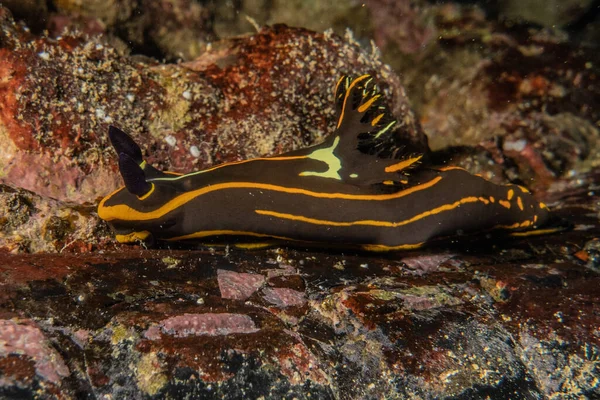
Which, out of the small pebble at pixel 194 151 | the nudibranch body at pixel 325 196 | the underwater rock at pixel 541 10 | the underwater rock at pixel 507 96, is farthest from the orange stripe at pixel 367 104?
the underwater rock at pixel 541 10

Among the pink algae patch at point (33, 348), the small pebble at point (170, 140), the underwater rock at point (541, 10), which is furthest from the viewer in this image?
the underwater rock at point (541, 10)

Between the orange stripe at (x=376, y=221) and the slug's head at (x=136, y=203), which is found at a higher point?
the slug's head at (x=136, y=203)

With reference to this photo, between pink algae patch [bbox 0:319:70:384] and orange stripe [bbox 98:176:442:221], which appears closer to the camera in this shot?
pink algae patch [bbox 0:319:70:384]

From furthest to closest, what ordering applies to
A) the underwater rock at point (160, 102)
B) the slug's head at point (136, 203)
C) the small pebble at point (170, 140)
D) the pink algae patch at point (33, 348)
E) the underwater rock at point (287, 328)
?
1. the small pebble at point (170, 140)
2. the underwater rock at point (160, 102)
3. the slug's head at point (136, 203)
4. the underwater rock at point (287, 328)
5. the pink algae patch at point (33, 348)

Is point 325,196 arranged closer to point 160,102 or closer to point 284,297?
point 284,297

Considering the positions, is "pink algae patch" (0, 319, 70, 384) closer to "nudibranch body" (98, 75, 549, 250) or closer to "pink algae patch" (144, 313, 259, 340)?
"pink algae patch" (144, 313, 259, 340)

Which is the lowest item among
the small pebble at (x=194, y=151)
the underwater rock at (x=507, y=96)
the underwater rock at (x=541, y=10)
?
the small pebble at (x=194, y=151)

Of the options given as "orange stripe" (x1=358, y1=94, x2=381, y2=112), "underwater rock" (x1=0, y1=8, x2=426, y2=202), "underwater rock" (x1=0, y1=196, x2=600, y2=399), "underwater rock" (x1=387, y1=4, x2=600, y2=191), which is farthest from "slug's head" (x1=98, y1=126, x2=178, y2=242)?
"underwater rock" (x1=387, y1=4, x2=600, y2=191)

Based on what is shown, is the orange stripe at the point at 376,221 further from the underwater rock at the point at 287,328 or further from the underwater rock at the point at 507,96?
the underwater rock at the point at 507,96
